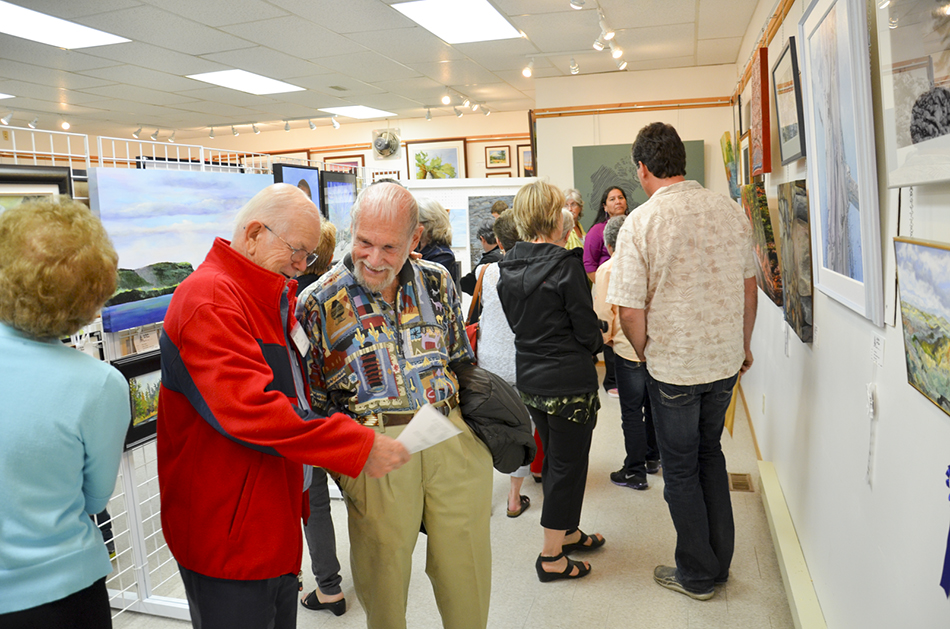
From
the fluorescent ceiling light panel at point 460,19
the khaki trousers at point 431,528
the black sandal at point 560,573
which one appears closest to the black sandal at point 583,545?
the black sandal at point 560,573

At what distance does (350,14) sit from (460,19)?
94 cm

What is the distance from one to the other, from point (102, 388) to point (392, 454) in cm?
62

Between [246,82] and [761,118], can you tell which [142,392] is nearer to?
[761,118]

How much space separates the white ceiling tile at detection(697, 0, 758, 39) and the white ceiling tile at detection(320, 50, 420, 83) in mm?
3189

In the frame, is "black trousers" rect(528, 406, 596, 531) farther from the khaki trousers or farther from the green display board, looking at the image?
the green display board

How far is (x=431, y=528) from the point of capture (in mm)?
1930

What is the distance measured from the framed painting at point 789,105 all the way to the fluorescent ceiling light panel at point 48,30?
Answer: 530 cm

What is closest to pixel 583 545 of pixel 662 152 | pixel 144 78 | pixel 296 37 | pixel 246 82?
pixel 662 152

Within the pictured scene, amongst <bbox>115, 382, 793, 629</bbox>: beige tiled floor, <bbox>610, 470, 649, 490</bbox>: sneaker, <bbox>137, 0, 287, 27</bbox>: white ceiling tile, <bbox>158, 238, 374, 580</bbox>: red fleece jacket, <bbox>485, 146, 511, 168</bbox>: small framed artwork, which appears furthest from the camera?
<bbox>485, 146, 511, 168</bbox>: small framed artwork

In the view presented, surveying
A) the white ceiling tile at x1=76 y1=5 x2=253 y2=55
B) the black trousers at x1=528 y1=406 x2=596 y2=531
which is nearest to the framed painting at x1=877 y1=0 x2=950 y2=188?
the black trousers at x1=528 y1=406 x2=596 y2=531

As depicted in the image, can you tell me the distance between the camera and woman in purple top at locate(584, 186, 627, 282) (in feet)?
19.7

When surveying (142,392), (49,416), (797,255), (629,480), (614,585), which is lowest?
(614,585)

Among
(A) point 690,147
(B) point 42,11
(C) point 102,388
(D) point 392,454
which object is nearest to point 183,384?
(C) point 102,388

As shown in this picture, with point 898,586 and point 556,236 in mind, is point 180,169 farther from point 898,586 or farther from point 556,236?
point 898,586
